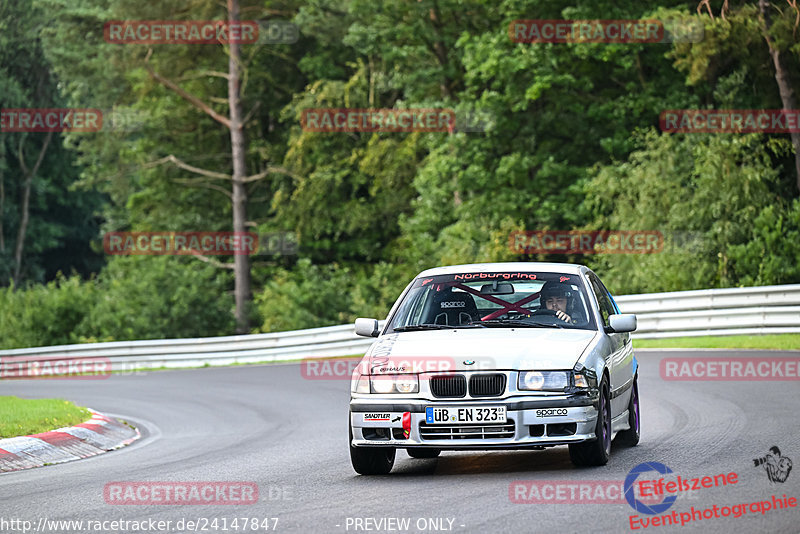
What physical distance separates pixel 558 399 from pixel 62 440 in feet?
20.9

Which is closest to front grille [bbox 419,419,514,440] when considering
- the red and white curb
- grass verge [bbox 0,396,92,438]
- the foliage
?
the red and white curb

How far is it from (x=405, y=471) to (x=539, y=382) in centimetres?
159

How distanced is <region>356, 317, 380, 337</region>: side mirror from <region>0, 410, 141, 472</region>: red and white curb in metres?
3.65

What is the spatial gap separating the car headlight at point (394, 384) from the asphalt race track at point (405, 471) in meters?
0.69

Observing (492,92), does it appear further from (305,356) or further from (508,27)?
(305,356)

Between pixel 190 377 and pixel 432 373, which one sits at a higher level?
pixel 432 373

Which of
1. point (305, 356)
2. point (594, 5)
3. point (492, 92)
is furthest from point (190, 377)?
point (594, 5)

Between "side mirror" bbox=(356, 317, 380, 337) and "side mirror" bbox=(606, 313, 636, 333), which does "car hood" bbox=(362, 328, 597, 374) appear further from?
"side mirror" bbox=(356, 317, 380, 337)

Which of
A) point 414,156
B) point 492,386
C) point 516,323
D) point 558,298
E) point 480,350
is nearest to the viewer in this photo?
point 492,386

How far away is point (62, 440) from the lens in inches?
514

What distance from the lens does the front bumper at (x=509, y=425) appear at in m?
8.83

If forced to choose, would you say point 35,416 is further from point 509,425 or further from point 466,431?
point 509,425

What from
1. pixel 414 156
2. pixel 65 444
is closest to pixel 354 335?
pixel 65 444

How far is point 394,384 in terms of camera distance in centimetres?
914
